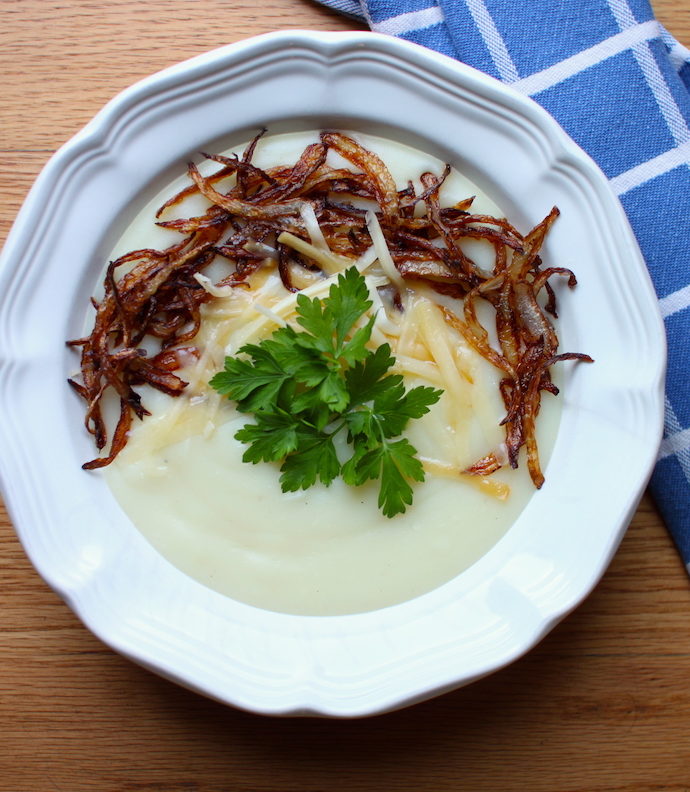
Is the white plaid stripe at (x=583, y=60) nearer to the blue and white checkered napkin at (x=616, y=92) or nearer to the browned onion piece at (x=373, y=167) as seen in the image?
the blue and white checkered napkin at (x=616, y=92)

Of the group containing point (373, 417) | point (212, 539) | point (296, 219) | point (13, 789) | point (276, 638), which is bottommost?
point (13, 789)

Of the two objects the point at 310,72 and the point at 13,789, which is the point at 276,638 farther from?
the point at 310,72

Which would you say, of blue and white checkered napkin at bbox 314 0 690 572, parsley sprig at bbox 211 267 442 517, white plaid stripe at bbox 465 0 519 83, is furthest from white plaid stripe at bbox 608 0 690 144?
parsley sprig at bbox 211 267 442 517

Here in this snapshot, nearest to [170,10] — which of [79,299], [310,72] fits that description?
[310,72]

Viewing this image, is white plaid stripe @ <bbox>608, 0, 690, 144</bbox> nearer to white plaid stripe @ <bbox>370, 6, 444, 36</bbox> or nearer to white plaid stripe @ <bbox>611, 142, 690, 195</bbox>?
white plaid stripe @ <bbox>611, 142, 690, 195</bbox>

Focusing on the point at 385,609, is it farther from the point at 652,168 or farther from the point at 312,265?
the point at 652,168

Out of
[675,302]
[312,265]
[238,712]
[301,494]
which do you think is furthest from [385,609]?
[675,302]
